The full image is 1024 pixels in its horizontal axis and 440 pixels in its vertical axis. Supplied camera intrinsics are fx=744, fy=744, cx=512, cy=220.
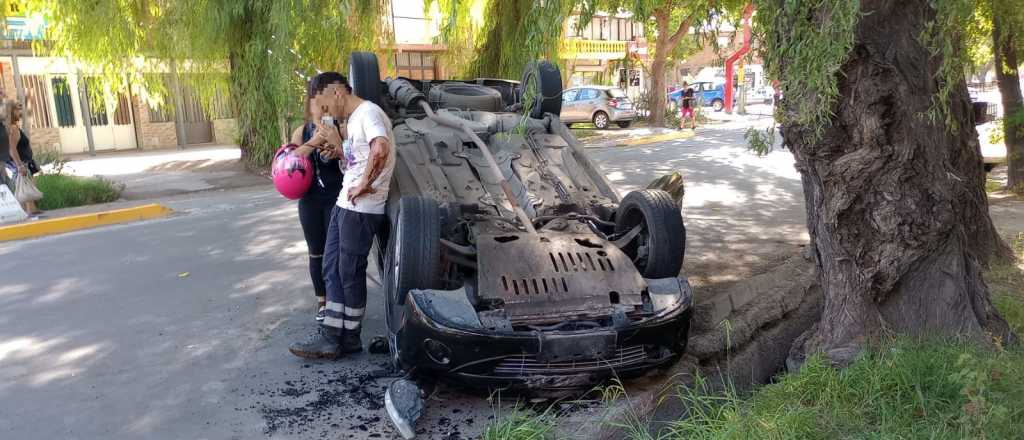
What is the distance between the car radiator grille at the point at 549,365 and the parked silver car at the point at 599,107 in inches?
784

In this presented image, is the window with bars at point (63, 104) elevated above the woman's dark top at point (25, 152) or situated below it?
above

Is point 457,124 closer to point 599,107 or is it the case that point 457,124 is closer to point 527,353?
point 527,353

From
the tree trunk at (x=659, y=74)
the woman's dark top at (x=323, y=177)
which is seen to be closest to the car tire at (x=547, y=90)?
the woman's dark top at (x=323, y=177)

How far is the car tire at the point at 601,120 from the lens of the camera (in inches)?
932

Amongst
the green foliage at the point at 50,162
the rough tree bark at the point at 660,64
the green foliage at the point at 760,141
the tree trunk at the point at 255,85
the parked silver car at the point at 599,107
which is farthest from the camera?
the parked silver car at the point at 599,107

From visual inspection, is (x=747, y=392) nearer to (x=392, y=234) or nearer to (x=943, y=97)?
(x=943, y=97)

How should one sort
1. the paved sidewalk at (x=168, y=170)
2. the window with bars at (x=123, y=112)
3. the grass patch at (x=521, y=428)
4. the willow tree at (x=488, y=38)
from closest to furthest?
the grass patch at (x=521, y=428)
the willow tree at (x=488, y=38)
the paved sidewalk at (x=168, y=170)
the window with bars at (x=123, y=112)

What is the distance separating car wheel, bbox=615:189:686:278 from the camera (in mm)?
4586

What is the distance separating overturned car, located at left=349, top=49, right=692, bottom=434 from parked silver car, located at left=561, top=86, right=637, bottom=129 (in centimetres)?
1796

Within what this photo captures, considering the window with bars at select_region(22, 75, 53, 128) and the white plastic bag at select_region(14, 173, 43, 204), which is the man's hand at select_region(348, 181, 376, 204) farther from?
the window with bars at select_region(22, 75, 53, 128)

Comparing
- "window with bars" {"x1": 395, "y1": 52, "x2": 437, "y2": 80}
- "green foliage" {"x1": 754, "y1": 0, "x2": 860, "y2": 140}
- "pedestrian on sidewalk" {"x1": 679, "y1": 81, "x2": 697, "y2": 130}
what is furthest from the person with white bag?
"pedestrian on sidewalk" {"x1": 679, "y1": 81, "x2": 697, "y2": 130}

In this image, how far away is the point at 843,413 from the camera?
11.1ft

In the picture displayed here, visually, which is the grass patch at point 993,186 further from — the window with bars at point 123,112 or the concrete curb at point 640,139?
the window with bars at point 123,112

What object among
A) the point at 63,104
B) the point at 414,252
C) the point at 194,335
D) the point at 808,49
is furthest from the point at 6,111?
the point at 63,104
